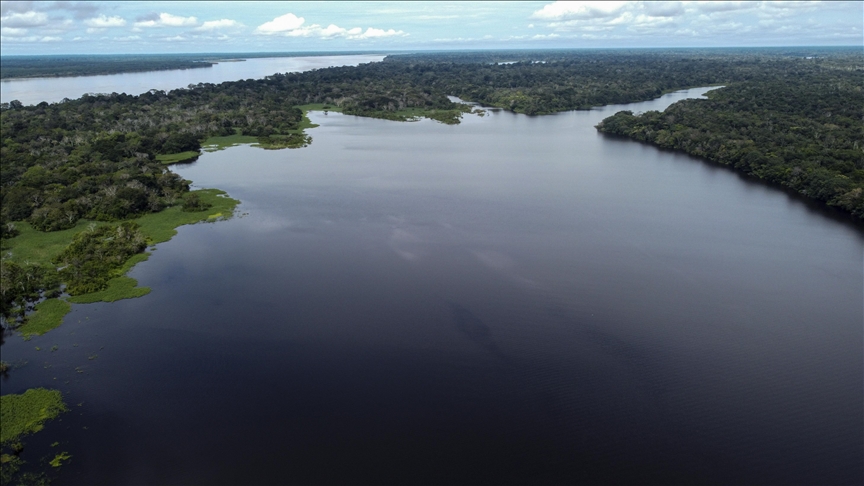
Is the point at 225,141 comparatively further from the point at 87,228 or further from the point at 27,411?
the point at 27,411

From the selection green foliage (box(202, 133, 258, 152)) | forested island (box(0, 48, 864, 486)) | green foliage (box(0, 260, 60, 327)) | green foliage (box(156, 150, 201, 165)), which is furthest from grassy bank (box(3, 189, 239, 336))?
green foliage (box(202, 133, 258, 152))

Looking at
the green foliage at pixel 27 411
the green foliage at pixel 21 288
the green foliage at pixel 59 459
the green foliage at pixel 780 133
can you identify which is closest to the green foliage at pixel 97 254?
the green foliage at pixel 21 288

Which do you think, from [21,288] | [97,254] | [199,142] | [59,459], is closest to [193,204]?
[97,254]

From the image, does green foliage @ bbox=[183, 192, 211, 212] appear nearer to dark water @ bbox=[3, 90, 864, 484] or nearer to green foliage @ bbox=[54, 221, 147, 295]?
dark water @ bbox=[3, 90, 864, 484]

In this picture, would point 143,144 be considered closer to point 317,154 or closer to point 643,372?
point 317,154

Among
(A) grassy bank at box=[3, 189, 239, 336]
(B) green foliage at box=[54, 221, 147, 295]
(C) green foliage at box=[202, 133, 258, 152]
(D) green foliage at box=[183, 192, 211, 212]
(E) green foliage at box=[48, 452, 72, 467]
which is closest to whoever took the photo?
(E) green foliage at box=[48, 452, 72, 467]

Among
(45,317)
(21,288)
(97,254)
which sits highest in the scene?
(97,254)

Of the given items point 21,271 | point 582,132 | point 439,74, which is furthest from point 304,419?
point 439,74
